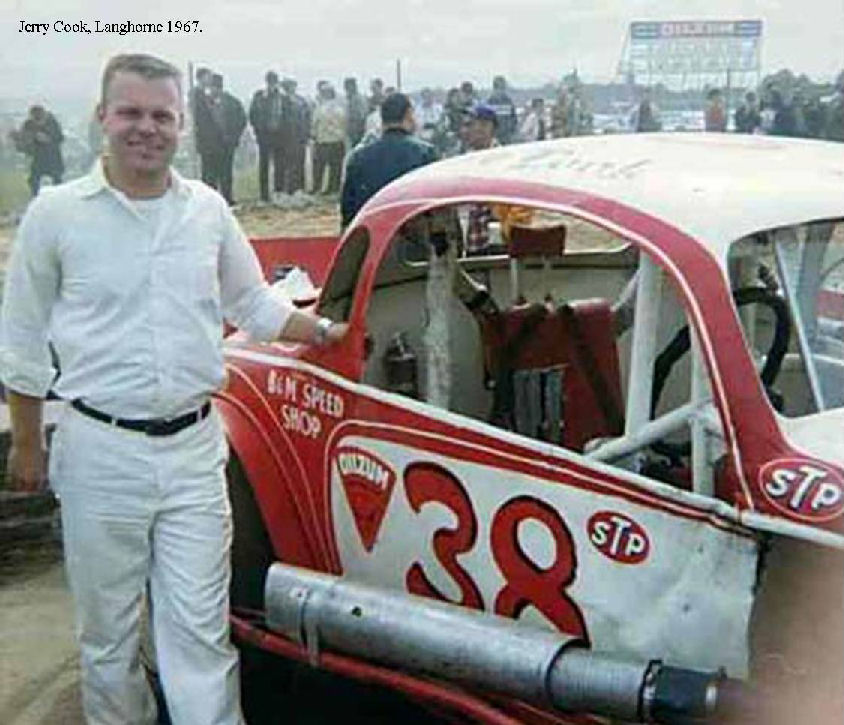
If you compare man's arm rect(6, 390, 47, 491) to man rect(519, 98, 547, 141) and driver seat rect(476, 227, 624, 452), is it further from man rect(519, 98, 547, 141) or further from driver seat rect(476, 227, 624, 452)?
man rect(519, 98, 547, 141)

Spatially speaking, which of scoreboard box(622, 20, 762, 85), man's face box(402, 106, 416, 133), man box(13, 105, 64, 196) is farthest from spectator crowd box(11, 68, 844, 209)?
man's face box(402, 106, 416, 133)

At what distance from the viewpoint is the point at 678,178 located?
139 inches

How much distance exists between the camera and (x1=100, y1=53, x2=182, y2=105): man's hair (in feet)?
11.5

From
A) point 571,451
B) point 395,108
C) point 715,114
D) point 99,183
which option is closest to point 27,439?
point 99,183

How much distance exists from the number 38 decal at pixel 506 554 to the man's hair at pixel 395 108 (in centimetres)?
412

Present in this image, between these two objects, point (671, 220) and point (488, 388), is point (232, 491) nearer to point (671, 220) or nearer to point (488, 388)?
point (488, 388)

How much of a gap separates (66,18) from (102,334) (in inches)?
262

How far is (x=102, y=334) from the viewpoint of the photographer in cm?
345

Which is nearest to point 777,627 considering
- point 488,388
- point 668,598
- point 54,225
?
point 668,598

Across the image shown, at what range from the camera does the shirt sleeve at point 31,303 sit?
11.3 ft

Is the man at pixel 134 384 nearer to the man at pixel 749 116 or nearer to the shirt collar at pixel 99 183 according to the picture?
the shirt collar at pixel 99 183

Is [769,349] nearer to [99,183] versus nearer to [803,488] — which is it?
[803,488]

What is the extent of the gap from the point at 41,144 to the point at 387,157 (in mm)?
6494

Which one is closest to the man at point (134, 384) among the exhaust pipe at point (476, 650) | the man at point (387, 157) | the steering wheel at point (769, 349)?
the exhaust pipe at point (476, 650)
